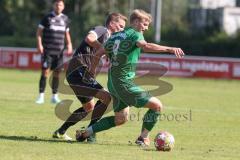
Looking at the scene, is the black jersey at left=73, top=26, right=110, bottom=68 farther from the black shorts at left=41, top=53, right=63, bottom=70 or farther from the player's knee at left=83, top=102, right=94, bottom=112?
the black shorts at left=41, top=53, right=63, bottom=70

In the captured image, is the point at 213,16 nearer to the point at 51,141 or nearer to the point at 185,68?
the point at 185,68

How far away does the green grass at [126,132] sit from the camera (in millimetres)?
9336

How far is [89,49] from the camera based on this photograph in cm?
1094

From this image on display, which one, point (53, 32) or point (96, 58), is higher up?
point (96, 58)

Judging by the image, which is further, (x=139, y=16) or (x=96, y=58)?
(x=96, y=58)

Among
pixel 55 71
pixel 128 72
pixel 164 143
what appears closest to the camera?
pixel 164 143

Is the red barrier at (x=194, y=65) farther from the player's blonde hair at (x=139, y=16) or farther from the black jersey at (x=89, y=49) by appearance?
the player's blonde hair at (x=139, y=16)

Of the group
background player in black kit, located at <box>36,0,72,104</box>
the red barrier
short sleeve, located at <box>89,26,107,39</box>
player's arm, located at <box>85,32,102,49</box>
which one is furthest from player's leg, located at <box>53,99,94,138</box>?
the red barrier

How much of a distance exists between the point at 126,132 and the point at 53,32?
5468mm

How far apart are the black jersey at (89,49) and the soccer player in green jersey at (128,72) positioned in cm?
40

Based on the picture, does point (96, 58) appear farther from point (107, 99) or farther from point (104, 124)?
point (104, 124)

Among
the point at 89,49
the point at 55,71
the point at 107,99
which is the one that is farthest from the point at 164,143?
the point at 55,71

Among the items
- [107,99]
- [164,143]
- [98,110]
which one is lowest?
[164,143]

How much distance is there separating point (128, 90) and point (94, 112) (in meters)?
1.06
